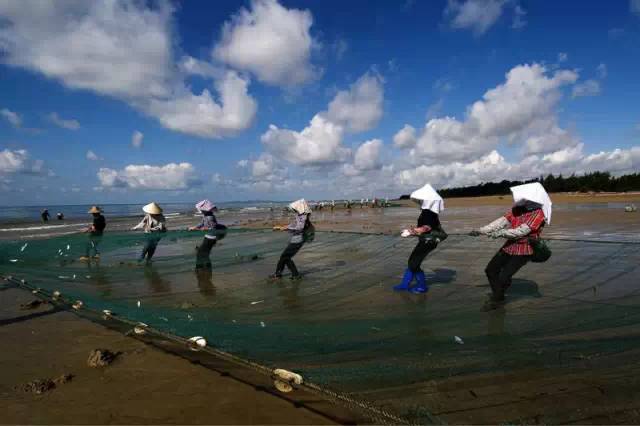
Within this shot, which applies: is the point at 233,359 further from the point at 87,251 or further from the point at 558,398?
the point at 87,251

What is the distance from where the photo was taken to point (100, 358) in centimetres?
363

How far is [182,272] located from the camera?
8.00 m

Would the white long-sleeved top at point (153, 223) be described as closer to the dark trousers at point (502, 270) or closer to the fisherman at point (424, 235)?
the fisherman at point (424, 235)

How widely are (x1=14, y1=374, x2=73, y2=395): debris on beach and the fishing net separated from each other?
116 centimetres

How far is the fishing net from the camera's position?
3361 millimetres

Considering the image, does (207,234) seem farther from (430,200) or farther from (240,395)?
(240,395)

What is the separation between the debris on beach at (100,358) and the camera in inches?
141

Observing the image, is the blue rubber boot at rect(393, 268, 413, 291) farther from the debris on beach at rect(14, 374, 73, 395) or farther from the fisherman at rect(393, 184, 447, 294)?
the debris on beach at rect(14, 374, 73, 395)

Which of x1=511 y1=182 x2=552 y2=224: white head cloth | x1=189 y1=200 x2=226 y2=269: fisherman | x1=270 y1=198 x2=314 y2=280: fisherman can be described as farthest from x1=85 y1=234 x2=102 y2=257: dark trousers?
x1=511 y1=182 x2=552 y2=224: white head cloth

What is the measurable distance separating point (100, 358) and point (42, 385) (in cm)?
55

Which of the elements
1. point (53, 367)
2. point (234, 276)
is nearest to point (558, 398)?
point (53, 367)

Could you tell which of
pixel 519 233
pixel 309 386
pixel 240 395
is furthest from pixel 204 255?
pixel 519 233

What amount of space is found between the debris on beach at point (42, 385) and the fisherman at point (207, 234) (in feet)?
16.1

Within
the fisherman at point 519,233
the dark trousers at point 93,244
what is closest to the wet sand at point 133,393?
the fisherman at point 519,233
